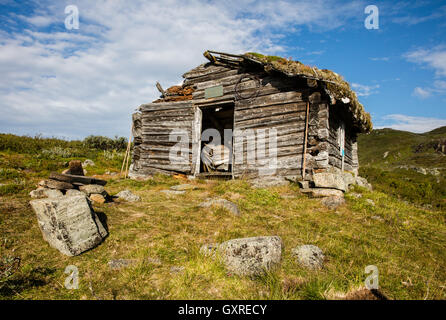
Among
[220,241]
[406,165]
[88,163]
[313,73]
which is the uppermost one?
[313,73]

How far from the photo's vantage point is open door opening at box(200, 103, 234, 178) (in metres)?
12.7

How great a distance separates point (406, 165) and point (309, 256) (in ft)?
133

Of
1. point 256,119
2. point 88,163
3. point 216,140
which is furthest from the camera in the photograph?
point 216,140

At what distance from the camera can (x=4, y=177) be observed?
817 centimetres

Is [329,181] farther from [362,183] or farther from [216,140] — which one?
[216,140]

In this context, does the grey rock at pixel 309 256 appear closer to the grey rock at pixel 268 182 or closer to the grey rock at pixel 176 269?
the grey rock at pixel 176 269

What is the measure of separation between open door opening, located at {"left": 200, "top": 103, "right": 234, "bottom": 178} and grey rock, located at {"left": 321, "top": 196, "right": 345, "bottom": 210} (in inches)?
226

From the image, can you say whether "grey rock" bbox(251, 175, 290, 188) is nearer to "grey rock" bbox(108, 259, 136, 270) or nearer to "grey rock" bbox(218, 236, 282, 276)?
"grey rock" bbox(218, 236, 282, 276)

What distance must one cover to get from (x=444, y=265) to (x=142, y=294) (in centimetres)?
431

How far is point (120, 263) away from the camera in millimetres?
3328

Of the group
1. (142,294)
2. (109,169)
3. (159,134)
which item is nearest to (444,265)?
(142,294)

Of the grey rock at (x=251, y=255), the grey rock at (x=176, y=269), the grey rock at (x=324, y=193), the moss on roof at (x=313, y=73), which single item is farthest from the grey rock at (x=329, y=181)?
the grey rock at (x=176, y=269)

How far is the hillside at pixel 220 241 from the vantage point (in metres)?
2.72

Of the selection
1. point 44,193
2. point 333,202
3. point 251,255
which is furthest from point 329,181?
point 44,193
